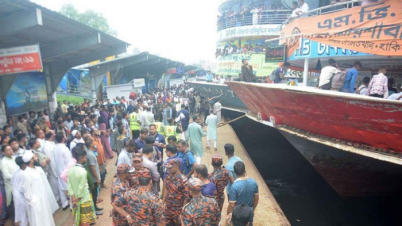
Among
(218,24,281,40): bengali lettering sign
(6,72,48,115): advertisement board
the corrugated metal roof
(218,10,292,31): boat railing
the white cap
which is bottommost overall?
the white cap

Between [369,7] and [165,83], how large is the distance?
94.6 ft

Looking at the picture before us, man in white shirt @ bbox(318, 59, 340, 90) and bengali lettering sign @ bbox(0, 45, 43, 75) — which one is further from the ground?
bengali lettering sign @ bbox(0, 45, 43, 75)

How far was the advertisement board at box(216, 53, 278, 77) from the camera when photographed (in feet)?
66.5

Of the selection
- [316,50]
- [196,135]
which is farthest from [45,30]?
[316,50]

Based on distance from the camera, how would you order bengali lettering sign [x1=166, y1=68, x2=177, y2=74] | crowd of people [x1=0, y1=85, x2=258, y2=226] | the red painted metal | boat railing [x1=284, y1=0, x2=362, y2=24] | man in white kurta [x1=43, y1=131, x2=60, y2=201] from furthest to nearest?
bengali lettering sign [x1=166, y1=68, x2=177, y2=74] < boat railing [x1=284, y1=0, x2=362, y2=24] < man in white kurta [x1=43, y1=131, x2=60, y2=201] < the red painted metal < crowd of people [x1=0, y1=85, x2=258, y2=226]

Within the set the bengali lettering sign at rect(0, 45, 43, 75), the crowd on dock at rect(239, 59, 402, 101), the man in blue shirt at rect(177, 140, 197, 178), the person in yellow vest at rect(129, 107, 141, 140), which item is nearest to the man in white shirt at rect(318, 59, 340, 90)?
the crowd on dock at rect(239, 59, 402, 101)

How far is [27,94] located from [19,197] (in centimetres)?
876

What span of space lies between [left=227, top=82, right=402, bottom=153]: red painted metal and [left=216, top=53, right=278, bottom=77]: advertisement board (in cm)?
1382

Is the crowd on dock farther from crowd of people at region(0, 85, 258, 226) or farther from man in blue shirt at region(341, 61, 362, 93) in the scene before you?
crowd of people at region(0, 85, 258, 226)

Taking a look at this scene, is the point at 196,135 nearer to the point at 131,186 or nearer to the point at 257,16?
the point at 131,186

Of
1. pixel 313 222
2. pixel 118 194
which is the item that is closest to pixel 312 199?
pixel 313 222

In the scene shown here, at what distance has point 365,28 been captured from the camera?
573cm

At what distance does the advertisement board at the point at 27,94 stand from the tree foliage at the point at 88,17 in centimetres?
2436

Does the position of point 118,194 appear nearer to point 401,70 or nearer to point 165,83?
point 401,70
